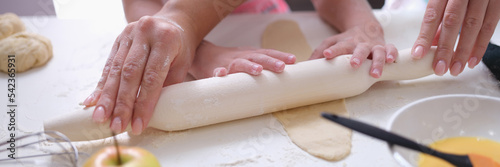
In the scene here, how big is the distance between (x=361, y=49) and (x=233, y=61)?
0.28m

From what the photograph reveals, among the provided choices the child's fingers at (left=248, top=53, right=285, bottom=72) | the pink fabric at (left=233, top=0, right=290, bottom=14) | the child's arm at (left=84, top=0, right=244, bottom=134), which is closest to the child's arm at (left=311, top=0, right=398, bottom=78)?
the child's fingers at (left=248, top=53, right=285, bottom=72)

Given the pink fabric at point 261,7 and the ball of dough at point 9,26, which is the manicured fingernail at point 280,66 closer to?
the pink fabric at point 261,7

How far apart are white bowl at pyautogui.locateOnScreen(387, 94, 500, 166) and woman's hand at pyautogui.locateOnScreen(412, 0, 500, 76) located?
12 cm

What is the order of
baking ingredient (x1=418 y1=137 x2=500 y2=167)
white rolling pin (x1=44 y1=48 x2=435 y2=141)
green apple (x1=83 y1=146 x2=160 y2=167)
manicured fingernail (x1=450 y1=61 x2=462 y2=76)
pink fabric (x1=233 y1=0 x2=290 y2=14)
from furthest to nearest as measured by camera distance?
pink fabric (x1=233 y1=0 x2=290 y2=14), manicured fingernail (x1=450 y1=61 x2=462 y2=76), white rolling pin (x1=44 y1=48 x2=435 y2=141), baking ingredient (x1=418 y1=137 x2=500 y2=167), green apple (x1=83 y1=146 x2=160 y2=167)

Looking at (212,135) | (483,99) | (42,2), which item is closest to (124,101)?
(212,135)

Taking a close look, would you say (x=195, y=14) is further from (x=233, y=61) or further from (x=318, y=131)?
(x=318, y=131)

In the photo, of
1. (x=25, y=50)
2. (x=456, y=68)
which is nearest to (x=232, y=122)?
(x=456, y=68)

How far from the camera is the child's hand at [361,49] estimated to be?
0.81m

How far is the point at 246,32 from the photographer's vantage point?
1172 mm

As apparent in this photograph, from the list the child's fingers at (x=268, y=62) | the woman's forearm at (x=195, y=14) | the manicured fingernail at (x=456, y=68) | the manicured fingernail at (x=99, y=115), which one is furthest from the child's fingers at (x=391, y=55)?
the manicured fingernail at (x=99, y=115)

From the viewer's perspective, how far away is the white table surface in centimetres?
71

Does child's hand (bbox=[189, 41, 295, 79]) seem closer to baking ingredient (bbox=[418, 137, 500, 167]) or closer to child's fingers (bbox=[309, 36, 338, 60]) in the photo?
child's fingers (bbox=[309, 36, 338, 60])

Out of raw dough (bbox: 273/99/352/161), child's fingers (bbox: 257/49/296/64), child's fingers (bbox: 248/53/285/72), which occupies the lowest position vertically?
raw dough (bbox: 273/99/352/161)

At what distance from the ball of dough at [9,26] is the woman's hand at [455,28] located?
1.09 meters
